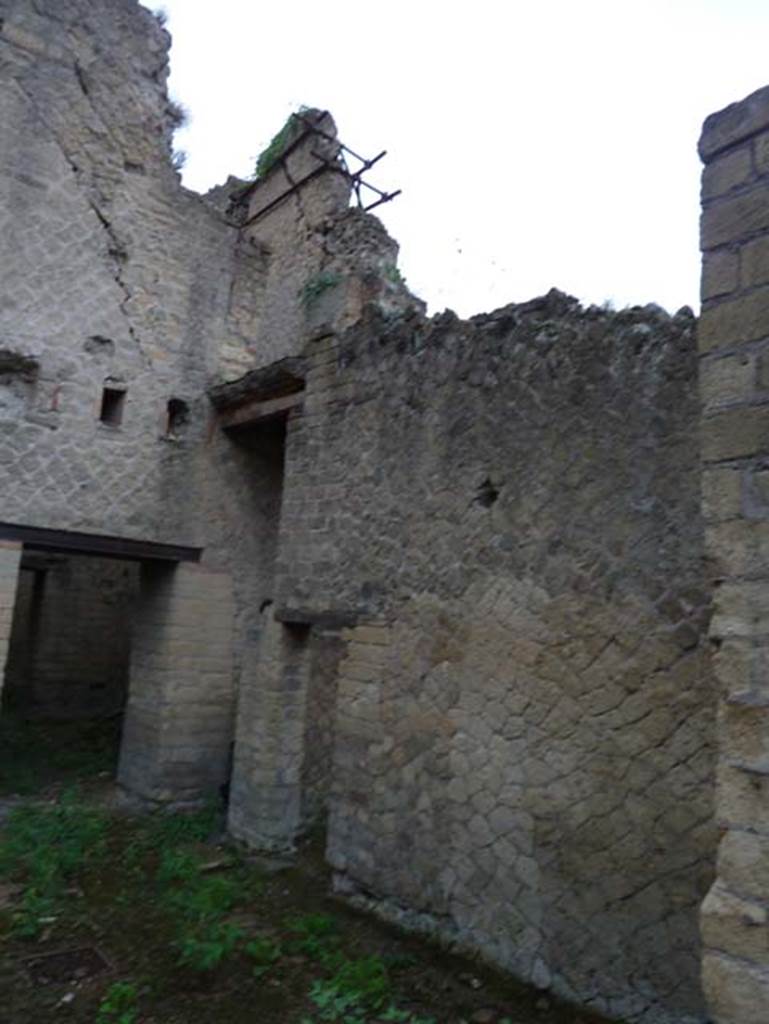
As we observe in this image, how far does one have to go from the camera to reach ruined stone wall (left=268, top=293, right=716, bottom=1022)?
12.1 ft

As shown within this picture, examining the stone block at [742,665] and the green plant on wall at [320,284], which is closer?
the stone block at [742,665]

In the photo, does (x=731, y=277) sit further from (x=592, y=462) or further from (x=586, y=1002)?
(x=586, y=1002)

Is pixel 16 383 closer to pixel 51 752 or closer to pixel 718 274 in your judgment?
pixel 51 752

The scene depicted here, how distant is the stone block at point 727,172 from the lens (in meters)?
2.28

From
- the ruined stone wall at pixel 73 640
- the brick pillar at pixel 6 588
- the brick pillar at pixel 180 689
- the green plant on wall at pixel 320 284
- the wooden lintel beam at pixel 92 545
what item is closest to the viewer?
the brick pillar at pixel 6 588

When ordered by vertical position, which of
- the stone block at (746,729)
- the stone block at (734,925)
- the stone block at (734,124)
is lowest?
the stone block at (734,925)

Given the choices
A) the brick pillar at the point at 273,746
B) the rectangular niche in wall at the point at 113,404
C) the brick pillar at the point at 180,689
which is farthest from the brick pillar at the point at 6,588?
the brick pillar at the point at 273,746

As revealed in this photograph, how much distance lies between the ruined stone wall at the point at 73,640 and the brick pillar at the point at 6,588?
11.7 feet

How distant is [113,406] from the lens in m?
7.58

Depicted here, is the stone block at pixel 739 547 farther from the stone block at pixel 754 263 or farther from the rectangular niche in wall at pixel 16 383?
the rectangular niche in wall at pixel 16 383

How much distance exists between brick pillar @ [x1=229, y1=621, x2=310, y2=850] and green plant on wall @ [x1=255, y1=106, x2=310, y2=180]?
293 inches

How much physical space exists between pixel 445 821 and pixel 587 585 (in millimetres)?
1749

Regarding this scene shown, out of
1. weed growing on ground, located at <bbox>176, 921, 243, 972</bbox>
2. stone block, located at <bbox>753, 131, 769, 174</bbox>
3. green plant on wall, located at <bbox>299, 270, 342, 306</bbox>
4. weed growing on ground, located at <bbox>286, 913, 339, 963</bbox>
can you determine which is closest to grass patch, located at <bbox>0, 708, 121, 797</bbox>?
weed growing on ground, located at <bbox>176, 921, 243, 972</bbox>

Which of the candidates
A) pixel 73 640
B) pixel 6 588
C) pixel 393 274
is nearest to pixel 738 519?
pixel 6 588
